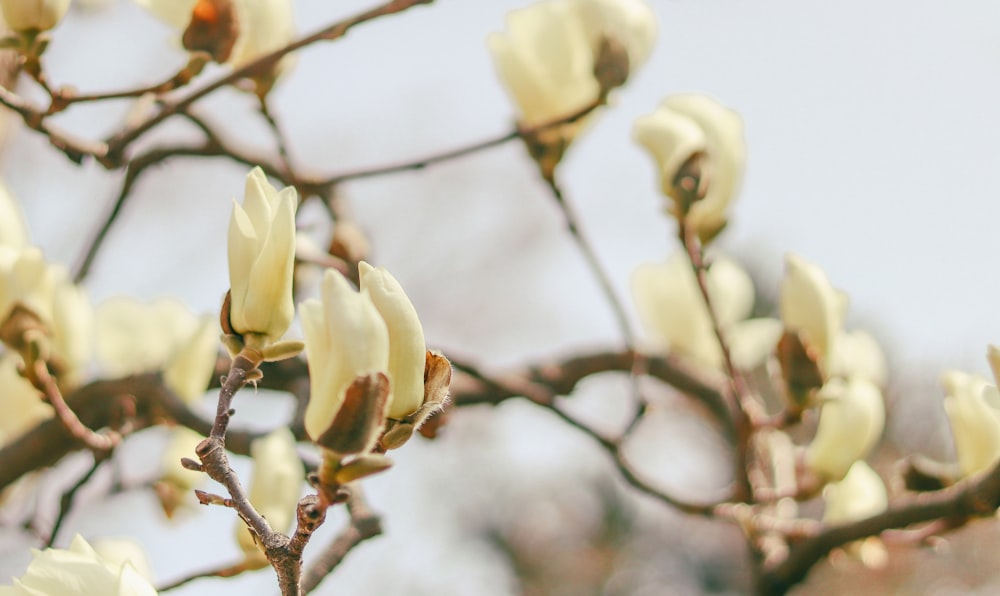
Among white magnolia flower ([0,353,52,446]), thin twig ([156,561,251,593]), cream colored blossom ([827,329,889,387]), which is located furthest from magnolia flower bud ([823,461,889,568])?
white magnolia flower ([0,353,52,446])

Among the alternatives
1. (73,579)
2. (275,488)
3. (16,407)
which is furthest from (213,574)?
(16,407)

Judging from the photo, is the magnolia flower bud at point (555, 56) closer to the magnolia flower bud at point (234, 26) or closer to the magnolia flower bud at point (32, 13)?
the magnolia flower bud at point (234, 26)

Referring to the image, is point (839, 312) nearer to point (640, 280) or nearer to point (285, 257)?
point (640, 280)

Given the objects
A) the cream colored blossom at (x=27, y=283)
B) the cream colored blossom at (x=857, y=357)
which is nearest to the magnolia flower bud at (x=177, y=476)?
the cream colored blossom at (x=27, y=283)

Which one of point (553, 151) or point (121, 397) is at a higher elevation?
point (553, 151)

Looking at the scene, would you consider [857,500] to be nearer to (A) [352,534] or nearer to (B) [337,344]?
(A) [352,534]

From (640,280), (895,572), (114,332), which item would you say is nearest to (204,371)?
(114,332)

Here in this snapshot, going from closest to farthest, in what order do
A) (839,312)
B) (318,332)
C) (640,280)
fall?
(318,332) < (839,312) < (640,280)
